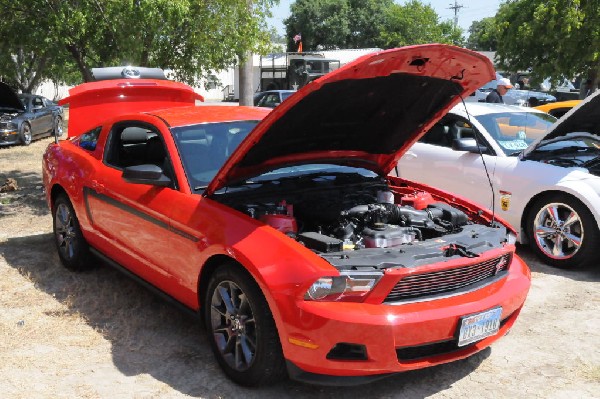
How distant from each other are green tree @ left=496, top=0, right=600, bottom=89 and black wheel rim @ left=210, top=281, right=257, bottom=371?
13977 millimetres

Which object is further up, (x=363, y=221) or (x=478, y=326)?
(x=363, y=221)

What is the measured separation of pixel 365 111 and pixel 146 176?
158cm

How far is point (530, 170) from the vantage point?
6.02 meters

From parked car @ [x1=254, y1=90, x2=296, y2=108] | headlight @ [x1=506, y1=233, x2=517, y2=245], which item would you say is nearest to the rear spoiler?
headlight @ [x1=506, y1=233, x2=517, y2=245]

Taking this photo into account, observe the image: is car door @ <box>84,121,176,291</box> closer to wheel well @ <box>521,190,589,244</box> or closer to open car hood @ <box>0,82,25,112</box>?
wheel well @ <box>521,190,589,244</box>

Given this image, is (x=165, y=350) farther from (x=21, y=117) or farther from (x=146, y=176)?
(x=21, y=117)

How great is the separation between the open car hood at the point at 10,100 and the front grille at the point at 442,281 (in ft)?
50.4

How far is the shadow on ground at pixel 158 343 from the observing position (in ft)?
11.6

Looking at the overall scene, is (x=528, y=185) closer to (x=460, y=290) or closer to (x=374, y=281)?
(x=460, y=290)

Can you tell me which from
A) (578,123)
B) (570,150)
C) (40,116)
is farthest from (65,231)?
(40,116)

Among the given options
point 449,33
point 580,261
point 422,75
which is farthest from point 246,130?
point 449,33

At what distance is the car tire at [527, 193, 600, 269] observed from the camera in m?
5.54

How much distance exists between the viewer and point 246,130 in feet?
15.3

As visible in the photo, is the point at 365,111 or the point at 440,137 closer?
the point at 365,111
